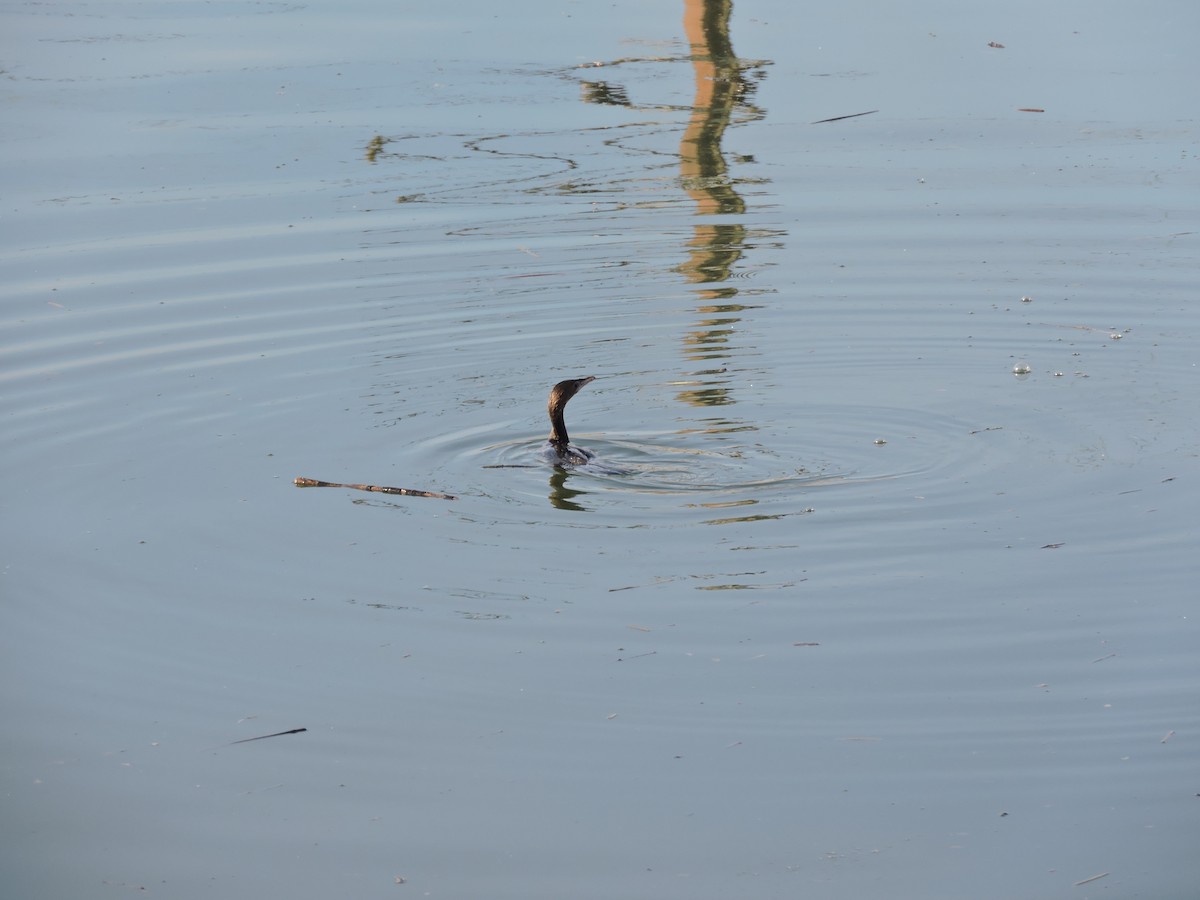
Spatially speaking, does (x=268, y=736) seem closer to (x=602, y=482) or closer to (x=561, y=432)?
(x=602, y=482)

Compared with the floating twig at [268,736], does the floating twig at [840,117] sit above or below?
above

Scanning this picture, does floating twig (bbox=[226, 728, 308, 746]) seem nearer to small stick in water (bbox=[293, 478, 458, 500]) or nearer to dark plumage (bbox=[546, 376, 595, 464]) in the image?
small stick in water (bbox=[293, 478, 458, 500])

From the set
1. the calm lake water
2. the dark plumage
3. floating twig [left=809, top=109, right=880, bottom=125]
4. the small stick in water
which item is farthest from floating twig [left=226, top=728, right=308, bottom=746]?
floating twig [left=809, top=109, right=880, bottom=125]

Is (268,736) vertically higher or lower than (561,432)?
lower

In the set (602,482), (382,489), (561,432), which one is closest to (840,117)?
(561,432)

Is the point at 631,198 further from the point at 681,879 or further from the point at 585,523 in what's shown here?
the point at 681,879

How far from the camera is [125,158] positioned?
50.2ft

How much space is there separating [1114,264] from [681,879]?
27.9 feet

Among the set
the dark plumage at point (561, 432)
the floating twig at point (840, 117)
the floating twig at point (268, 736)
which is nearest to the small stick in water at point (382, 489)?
the dark plumage at point (561, 432)

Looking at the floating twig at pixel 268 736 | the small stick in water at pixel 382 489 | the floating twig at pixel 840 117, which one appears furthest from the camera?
the floating twig at pixel 840 117

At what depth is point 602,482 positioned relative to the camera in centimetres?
833

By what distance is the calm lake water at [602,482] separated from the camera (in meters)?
5.25

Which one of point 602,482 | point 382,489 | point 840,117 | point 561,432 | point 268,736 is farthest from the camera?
point 840,117

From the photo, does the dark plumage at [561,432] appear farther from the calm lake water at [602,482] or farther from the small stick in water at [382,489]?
the small stick in water at [382,489]
